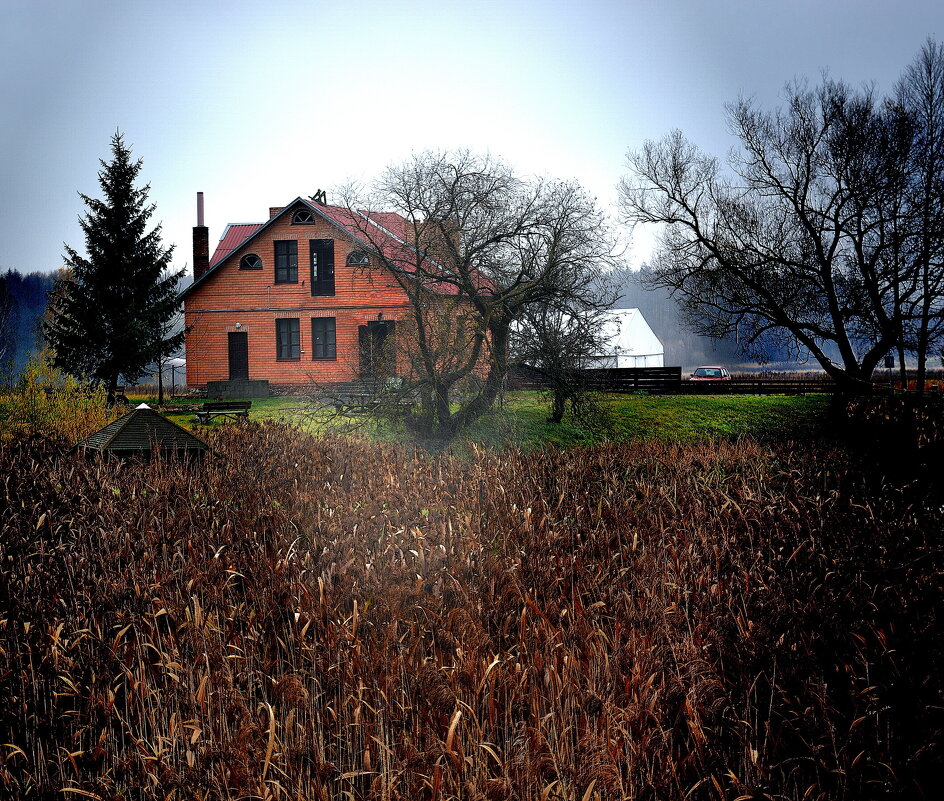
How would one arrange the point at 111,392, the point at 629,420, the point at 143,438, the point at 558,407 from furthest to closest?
the point at 629,420 → the point at 111,392 → the point at 558,407 → the point at 143,438

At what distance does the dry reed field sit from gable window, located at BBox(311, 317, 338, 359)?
17348 mm

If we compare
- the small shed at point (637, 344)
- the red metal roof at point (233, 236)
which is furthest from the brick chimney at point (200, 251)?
the small shed at point (637, 344)

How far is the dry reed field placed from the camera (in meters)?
2.43

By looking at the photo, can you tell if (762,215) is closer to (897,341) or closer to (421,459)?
(897,341)

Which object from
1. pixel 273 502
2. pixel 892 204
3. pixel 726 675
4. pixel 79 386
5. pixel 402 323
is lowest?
pixel 726 675

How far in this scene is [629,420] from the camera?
584 inches

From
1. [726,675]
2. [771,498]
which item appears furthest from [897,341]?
[726,675]

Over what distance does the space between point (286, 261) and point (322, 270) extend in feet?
3.72

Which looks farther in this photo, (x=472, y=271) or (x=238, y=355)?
(x=238, y=355)

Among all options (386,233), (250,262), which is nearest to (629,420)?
(386,233)

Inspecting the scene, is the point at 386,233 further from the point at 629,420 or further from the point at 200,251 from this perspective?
the point at 200,251

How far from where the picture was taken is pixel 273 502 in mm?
5832

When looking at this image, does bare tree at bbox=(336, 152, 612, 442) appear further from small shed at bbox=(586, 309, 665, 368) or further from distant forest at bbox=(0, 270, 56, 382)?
distant forest at bbox=(0, 270, 56, 382)

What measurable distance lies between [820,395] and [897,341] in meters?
3.21
